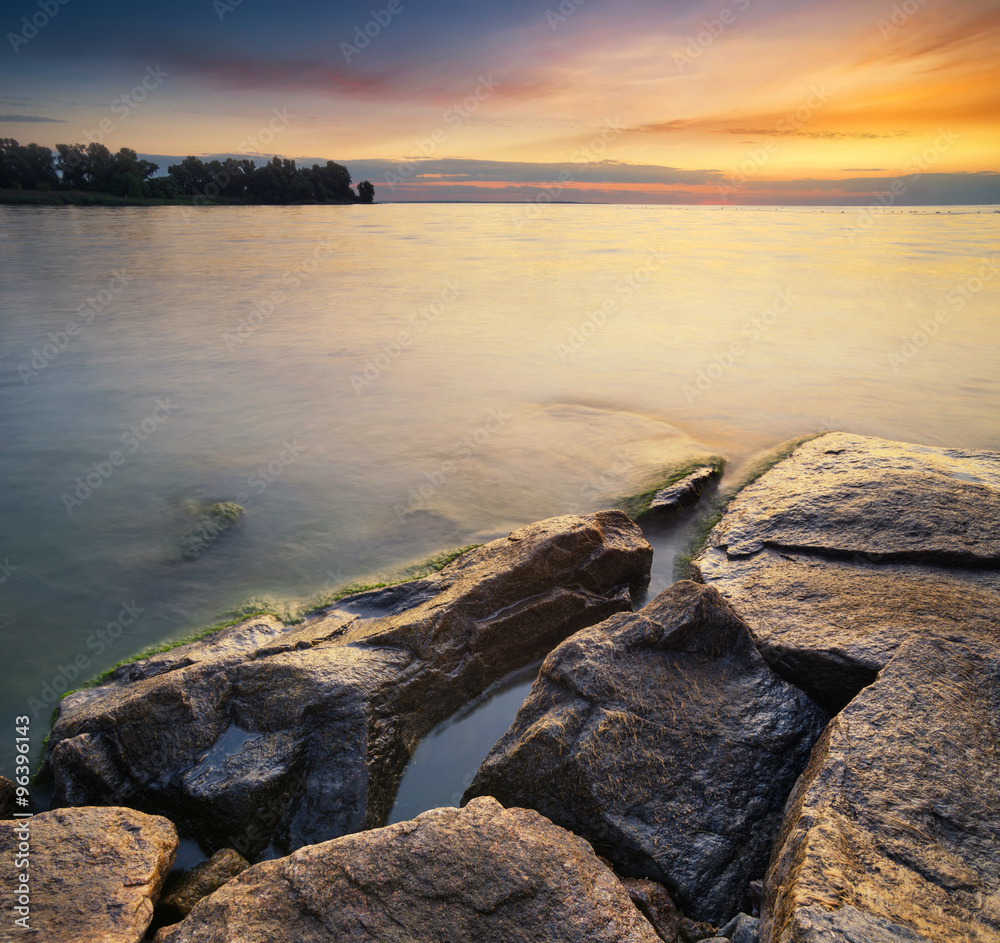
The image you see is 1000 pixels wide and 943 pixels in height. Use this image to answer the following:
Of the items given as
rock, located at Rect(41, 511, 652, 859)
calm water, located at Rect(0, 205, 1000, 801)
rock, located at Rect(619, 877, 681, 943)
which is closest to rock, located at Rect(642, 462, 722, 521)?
calm water, located at Rect(0, 205, 1000, 801)

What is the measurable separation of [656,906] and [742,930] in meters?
0.35

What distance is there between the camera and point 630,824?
2873 millimetres

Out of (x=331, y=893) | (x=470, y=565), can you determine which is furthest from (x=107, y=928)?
(x=470, y=565)

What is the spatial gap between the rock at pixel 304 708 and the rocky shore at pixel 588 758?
0.02 metres

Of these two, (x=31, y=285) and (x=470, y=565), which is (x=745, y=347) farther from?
(x=31, y=285)

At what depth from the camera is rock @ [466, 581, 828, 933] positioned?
284cm

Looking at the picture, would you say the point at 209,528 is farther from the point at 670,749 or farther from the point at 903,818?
the point at 903,818

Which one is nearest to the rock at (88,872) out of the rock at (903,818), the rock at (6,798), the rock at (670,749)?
the rock at (6,798)

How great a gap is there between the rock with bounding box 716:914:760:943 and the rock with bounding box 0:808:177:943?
235 centimetres

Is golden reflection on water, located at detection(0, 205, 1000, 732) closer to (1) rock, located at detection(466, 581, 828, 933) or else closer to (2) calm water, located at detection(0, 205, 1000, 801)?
(2) calm water, located at detection(0, 205, 1000, 801)

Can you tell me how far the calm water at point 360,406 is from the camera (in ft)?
19.4

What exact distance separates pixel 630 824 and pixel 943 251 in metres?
38.8

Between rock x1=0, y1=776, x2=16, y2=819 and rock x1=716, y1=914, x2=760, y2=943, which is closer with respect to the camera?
rock x1=716, y1=914, x2=760, y2=943

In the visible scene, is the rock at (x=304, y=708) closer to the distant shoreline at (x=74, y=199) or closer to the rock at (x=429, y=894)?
the rock at (x=429, y=894)
